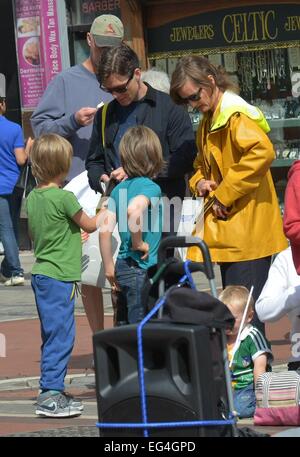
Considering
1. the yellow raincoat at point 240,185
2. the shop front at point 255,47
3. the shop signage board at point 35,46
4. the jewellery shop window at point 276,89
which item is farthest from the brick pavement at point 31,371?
the shop signage board at point 35,46

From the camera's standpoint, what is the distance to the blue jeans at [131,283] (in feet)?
24.8

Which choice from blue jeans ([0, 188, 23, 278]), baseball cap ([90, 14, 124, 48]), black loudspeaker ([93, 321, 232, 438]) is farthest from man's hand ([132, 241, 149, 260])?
blue jeans ([0, 188, 23, 278])

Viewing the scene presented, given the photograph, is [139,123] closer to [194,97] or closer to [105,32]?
[194,97]

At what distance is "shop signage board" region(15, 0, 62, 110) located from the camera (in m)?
15.0

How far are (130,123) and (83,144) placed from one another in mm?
755

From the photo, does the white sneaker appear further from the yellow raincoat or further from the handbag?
the handbag

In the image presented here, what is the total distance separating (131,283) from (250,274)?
0.69 metres

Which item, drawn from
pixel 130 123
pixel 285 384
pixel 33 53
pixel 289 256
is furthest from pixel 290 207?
pixel 33 53

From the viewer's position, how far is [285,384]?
700 cm

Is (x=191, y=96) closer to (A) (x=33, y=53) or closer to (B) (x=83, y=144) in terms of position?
(B) (x=83, y=144)

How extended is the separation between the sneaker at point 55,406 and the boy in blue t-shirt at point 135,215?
59cm

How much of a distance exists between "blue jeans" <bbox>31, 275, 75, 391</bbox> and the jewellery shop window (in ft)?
22.6

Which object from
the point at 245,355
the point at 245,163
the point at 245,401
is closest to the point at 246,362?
the point at 245,355

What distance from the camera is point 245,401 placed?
24.0 feet
